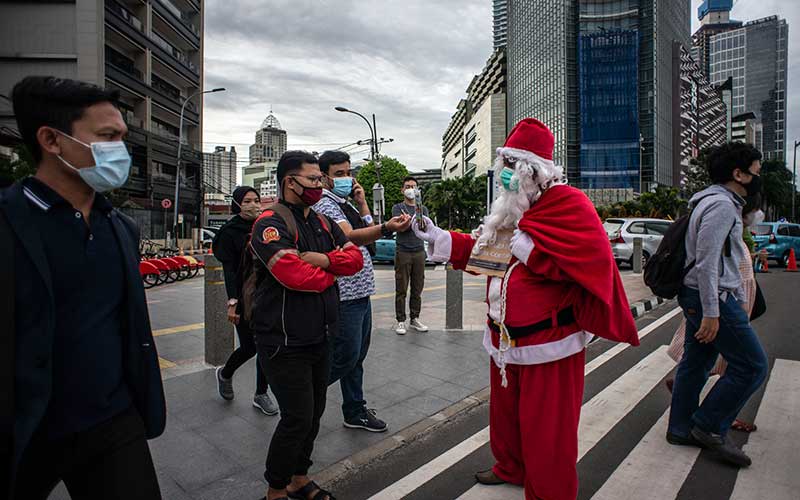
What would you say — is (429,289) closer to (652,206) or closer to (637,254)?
(637,254)

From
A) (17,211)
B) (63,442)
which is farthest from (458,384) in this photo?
(17,211)

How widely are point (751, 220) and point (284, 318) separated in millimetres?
3195

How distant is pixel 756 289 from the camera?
12.1 ft

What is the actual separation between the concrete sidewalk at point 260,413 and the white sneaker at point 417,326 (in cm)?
18

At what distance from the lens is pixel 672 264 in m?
3.40

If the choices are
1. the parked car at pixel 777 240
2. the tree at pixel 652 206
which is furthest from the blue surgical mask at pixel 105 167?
the tree at pixel 652 206

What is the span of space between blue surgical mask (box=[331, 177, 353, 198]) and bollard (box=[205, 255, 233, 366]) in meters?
2.08

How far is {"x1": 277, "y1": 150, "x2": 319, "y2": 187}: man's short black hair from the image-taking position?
276 centimetres

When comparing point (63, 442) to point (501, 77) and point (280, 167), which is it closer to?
point (280, 167)

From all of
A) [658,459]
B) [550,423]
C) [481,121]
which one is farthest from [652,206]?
A: [481,121]

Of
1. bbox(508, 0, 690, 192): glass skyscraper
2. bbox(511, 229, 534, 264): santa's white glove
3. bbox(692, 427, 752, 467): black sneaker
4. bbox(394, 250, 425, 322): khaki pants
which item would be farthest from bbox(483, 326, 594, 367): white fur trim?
bbox(508, 0, 690, 192): glass skyscraper

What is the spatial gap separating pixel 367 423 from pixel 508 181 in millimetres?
2169

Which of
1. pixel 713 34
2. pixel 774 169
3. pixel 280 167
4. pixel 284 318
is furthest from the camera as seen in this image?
pixel 713 34

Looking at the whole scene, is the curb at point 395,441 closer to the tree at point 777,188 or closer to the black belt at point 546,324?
the black belt at point 546,324
